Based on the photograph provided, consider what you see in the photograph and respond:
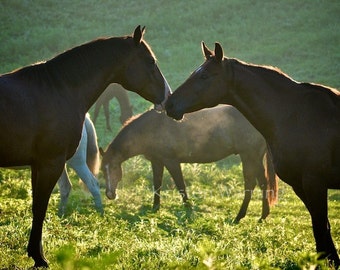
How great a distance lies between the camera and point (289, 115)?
647cm

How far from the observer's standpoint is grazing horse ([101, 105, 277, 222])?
1220cm

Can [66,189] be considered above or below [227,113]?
below

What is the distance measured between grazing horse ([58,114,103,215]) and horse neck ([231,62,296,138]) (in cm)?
478

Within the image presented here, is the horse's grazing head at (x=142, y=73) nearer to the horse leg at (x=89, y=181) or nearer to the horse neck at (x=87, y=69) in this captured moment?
the horse neck at (x=87, y=69)

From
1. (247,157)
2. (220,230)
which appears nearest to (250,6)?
(247,157)

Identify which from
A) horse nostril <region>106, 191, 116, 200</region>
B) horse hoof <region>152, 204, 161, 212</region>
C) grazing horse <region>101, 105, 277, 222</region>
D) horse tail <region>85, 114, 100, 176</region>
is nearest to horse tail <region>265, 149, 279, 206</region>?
grazing horse <region>101, 105, 277, 222</region>

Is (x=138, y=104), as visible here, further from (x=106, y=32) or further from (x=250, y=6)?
(x=250, y=6)

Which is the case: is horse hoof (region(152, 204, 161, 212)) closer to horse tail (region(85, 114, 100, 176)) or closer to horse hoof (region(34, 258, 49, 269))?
horse tail (region(85, 114, 100, 176))

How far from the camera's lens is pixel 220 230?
27.4 ft

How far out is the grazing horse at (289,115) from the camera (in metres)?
6.09

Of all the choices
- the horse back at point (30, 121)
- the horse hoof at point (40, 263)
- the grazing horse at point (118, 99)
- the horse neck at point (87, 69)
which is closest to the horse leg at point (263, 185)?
the horse neck at point (87, 69)

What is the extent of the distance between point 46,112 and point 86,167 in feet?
17.8

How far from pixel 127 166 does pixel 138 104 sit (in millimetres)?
9344

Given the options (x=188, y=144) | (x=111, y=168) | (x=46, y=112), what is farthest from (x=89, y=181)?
(x=46, y=112)
